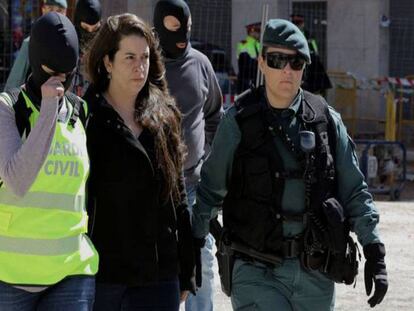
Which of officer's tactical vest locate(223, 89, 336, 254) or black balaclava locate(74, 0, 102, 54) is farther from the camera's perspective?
black balaclava locate(74, 0, 102, 54)

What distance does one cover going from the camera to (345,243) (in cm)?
431

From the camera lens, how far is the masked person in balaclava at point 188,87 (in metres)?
5.89

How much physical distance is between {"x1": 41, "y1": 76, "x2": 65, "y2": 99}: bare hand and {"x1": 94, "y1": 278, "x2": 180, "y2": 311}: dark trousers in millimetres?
872

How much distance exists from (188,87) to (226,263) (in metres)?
1.69

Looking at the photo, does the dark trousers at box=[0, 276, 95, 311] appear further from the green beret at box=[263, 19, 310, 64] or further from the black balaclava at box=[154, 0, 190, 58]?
the black balaclava at box=[154, 0, 190, 58]

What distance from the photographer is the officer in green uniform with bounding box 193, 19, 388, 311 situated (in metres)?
4.29

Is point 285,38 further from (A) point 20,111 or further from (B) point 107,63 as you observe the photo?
(A) point 20,111

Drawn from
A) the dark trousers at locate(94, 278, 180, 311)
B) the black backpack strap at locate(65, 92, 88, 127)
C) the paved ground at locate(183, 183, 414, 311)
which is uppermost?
the black backpack strap at locate(65, 92, 88, 127)

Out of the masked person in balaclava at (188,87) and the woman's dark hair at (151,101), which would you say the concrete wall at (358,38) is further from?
the woman's dark hair at (151,101)

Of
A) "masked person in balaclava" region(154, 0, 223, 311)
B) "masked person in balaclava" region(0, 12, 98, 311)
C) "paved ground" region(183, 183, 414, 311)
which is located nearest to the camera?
"masked person in balaclava" region(0, 12, 98, 311)

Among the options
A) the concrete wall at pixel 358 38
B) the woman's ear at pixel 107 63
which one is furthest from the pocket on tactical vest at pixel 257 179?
the concrete wall at pixel 358 38

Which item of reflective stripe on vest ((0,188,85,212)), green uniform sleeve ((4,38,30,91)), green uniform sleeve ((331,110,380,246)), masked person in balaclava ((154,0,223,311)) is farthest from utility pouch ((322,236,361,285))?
green uniform sleeve ((4,38,30,91))

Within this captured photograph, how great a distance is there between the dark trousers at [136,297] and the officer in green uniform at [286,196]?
34 cm

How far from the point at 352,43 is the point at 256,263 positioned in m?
15.9
